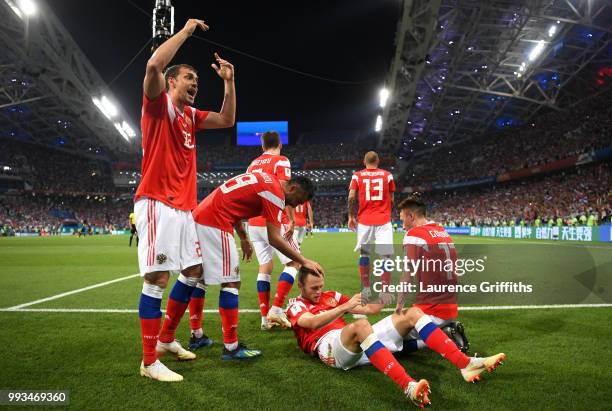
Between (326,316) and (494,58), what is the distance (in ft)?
100

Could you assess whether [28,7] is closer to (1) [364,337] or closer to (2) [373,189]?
(2) [373,189]

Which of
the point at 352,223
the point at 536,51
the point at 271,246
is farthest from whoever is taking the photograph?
the point at 536,51

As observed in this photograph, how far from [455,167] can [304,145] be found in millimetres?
26461

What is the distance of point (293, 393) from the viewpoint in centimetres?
273

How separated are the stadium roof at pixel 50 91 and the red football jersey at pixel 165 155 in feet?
75.0

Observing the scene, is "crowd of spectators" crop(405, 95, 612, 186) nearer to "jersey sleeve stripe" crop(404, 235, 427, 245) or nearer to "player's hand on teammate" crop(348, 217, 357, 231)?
"player's hand on teammate" crop(348, 217, 357, 231)

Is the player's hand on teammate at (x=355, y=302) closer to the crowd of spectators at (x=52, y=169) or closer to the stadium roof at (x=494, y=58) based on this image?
the stadium roof at (x=494, y=58)

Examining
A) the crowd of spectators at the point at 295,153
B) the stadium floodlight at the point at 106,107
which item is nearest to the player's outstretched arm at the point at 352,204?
the stadium floodlight at the point at 106,107

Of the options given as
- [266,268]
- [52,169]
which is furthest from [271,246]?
[52,169]

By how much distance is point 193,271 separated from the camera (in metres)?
3.41

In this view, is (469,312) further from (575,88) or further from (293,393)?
(575,88)

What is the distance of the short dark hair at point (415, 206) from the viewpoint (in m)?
3.62

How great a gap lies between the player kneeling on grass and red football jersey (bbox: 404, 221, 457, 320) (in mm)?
205

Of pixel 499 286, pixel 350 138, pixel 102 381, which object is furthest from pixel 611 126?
pixel 350 138
